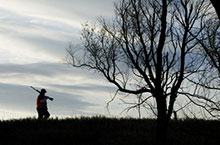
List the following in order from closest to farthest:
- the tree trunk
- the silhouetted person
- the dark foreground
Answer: the tree trunk
the dark foreground
the silhouetted person

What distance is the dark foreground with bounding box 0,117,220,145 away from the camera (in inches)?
522

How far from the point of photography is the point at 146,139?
42.8ft

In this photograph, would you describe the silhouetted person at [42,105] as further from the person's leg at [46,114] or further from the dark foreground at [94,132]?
the dark foreground at [94,132]

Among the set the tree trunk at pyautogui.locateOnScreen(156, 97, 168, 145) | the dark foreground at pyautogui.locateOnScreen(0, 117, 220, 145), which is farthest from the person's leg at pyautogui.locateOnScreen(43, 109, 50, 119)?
the tree trunk at pyautogui.locateOnScreen(156, 97, 168, 145)

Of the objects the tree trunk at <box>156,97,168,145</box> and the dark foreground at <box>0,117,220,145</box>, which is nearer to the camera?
the tree trunk at <box>156,97,168,145</box>

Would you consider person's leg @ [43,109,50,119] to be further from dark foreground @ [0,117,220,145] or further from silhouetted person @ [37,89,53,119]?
dark foreground @ [0,117,220,145]

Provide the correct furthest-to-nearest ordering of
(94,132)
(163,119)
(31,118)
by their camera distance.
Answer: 1. (31,118)
2. (94,132)
3. (163,119)

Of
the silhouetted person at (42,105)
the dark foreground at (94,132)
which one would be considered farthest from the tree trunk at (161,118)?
the silhouetted person at (42,105)

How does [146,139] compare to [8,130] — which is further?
[8,130]

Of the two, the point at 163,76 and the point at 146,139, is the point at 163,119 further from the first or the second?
the point at 146,139

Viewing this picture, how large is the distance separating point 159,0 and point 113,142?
241 inches

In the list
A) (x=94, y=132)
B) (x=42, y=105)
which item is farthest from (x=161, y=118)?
(x=42, y=105)

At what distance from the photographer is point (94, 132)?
1476 centimetres

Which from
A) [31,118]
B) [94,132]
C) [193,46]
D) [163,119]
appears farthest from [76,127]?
[193,46]
